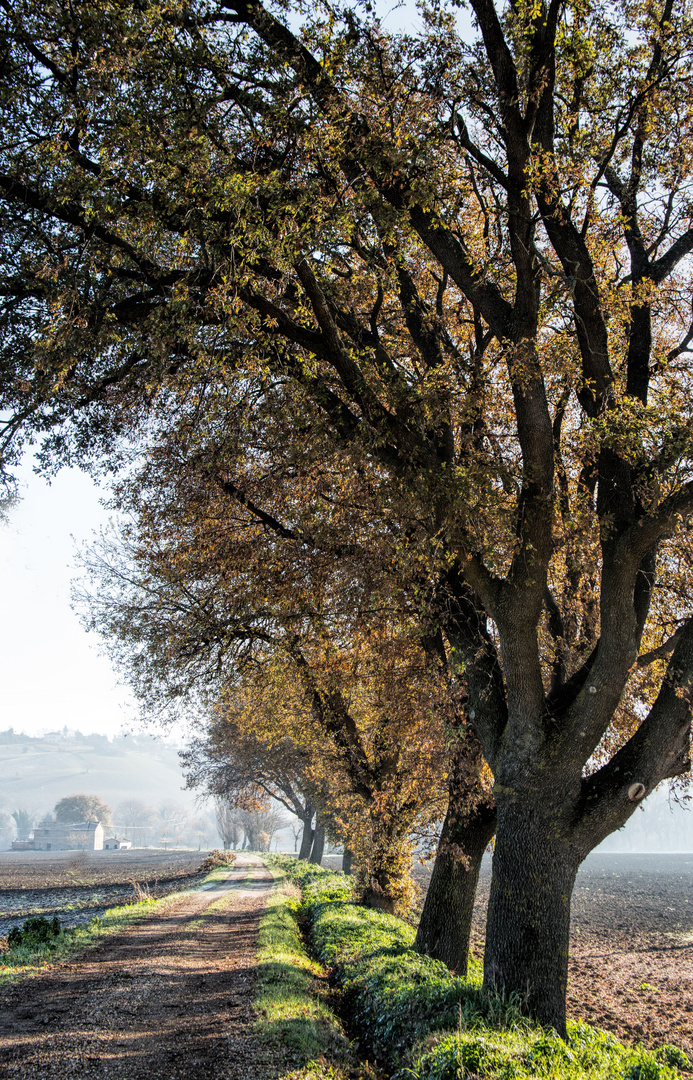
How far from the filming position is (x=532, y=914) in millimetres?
7445

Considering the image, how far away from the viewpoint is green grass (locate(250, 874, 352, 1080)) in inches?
268

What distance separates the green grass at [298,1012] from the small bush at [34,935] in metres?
4.27

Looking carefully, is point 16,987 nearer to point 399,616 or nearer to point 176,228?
point 399,616

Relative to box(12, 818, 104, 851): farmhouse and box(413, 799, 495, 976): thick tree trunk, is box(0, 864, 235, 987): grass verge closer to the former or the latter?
box(413, 799, 495, 976): thick tree trunk

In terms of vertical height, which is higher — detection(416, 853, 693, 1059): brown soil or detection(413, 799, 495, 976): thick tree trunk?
detection(413, 799, 495, 976): thick tree trunk

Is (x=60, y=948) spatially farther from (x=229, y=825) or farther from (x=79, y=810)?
(x=79, y=810)

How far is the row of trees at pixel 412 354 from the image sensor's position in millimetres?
6680

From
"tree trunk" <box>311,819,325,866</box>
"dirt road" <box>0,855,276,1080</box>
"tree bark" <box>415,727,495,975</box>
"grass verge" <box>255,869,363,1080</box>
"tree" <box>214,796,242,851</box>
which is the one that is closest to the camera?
"dirt road" <box>0,855,276,1080</box>

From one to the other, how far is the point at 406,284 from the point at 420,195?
282 centimetres

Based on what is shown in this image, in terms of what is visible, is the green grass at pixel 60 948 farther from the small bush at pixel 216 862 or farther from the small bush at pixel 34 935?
the small bush at pixel 216 862

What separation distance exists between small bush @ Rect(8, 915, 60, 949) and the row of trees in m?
7.69

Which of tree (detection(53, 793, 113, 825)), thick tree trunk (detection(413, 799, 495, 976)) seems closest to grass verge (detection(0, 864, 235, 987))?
thick tree trunk (detection(413, 799, 495, 976))

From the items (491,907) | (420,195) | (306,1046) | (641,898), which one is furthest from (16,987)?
(641,898)

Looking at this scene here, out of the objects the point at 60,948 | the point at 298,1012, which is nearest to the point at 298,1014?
the point at 298,1012
